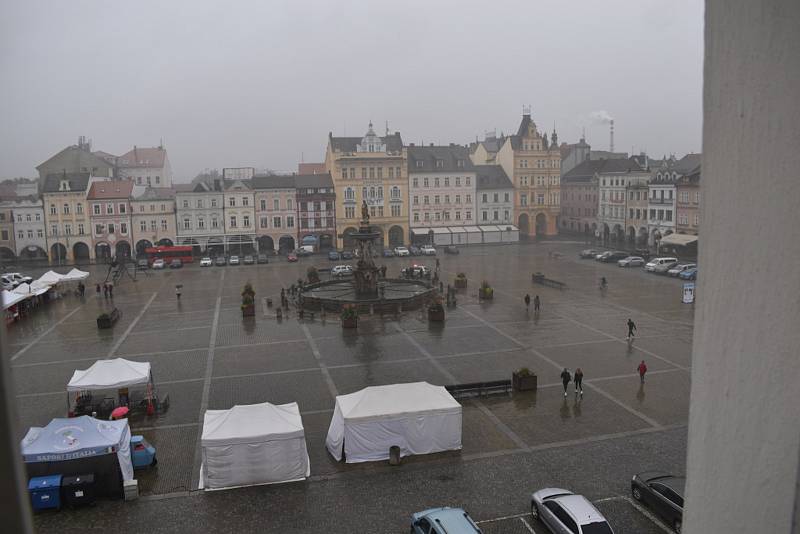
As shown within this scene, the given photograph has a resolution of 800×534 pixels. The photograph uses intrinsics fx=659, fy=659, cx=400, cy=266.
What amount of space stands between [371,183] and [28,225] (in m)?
32.4

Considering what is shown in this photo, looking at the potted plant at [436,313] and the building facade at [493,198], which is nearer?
the potted plant at [436,313]

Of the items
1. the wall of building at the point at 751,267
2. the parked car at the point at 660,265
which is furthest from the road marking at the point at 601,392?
the parked car at the point at 660,265

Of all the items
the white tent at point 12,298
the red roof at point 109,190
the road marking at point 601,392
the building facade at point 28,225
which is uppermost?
the red roof at point 109,190

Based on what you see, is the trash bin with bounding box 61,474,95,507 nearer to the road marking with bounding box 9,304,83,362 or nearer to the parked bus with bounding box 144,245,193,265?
the road marking with bounding box 9,304,83,362

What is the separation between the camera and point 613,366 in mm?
21984

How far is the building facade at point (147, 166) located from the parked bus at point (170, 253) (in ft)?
130

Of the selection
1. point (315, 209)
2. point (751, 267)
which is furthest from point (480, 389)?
point (315, 209)

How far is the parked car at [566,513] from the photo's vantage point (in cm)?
1114

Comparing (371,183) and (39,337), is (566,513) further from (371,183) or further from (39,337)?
(371,183)

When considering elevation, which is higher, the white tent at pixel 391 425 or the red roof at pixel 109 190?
the red roof at pixel 109 190

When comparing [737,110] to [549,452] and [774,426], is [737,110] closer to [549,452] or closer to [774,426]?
[774,426]

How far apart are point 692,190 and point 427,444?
163 ft

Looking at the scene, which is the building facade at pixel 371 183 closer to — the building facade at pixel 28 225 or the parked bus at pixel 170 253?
the parked bus at pixel 170 253

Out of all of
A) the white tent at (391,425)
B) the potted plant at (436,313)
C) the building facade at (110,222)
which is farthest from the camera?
the building facade at (110,222)
